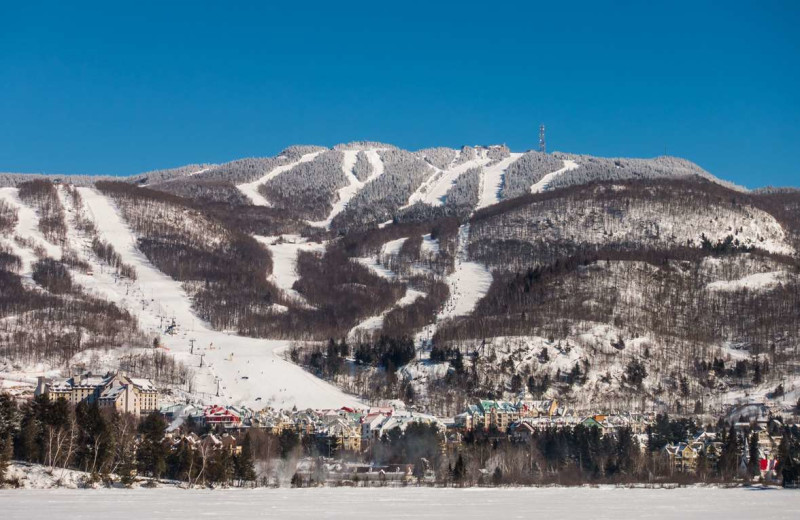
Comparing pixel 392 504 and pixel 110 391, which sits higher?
pixel 110 391

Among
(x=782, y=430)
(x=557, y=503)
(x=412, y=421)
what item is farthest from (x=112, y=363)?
(x=557, y=503)

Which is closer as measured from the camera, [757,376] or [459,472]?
[459,472]

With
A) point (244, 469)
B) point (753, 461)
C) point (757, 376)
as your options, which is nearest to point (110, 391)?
point (244, 469)

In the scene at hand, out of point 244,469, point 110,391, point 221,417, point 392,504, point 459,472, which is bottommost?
point 392,504

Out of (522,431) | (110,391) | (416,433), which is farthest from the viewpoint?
(110,391)

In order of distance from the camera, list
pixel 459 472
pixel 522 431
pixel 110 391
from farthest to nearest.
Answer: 1. pixel 110 391
2. pixel 522 431
3. pixel 459 472

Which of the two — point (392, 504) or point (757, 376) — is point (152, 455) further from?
point (757, 376)

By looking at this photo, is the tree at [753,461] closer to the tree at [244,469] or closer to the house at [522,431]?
the house at [522,431]

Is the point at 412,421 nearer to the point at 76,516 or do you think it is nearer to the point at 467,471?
the point at 467,471
